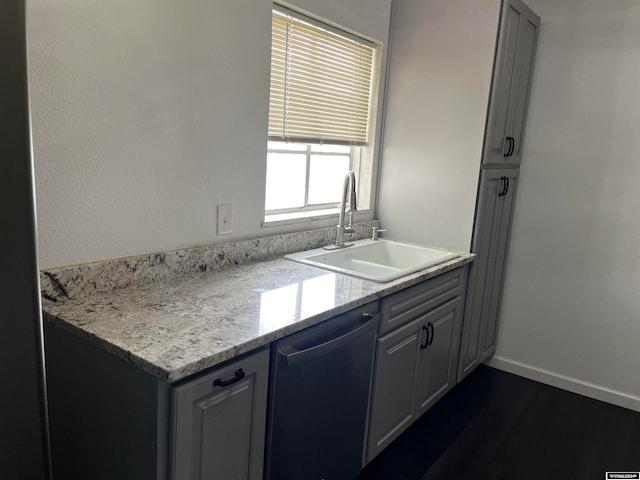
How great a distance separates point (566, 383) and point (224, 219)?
2.41m

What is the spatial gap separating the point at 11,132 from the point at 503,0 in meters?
2.43

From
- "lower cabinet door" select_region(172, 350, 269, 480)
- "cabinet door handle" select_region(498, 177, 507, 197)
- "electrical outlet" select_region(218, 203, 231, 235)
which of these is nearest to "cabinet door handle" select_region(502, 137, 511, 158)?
"cabinet door handle" select_region(498, 177, 507, 197)

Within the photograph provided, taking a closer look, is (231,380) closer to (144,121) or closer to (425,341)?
(144,121)

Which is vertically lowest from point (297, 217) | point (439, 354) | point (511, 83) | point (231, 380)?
point (439, 354)

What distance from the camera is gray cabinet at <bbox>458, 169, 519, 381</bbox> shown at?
273 cm

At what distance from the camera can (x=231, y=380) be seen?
1.29 meters

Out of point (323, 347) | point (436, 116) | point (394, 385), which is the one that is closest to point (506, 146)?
point (436, 116)

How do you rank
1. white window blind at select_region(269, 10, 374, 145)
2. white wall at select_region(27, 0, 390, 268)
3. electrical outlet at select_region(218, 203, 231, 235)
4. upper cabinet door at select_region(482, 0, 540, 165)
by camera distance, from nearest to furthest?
white wall at select_region(27, 0, 390, 268)
electrical outlet at select_region(218, 203, 231, 235)
white window blind at select_region(269, 10, 374, 145)
upper cabinet door at select_region(482, 0, 540, 165)

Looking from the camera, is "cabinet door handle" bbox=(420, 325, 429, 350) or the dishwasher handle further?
"cabinet door handle" bbox=(420, 325, 429, 350)

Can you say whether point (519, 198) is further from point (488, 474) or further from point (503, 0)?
point (488, 474)

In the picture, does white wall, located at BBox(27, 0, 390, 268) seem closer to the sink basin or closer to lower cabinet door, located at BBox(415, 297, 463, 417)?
the sink basin

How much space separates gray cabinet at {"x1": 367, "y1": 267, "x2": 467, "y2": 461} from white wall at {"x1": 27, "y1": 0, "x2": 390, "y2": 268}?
768 mm

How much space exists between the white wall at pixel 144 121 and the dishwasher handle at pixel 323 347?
66 centimetres

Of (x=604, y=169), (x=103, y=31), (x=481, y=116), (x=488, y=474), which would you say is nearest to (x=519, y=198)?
(x=604, y=169)
